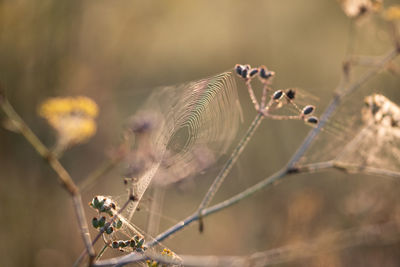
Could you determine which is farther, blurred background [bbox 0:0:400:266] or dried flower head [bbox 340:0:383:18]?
blurred background [bbox 0:0:400:266]

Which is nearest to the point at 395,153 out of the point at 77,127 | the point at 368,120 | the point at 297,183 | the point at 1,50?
the point at 368,120

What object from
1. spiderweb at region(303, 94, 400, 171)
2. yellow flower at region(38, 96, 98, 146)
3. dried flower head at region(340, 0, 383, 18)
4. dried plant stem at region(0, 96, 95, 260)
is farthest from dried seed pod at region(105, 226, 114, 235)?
dried flower head at region(340, 0, 383, 18)

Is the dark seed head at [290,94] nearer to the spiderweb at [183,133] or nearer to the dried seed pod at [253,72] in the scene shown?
the dried seed pod at [253,72]

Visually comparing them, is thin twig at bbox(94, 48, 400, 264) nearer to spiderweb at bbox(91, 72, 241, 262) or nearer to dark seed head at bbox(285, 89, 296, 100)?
dark seed head at bbox(285, 89, 296, 100)

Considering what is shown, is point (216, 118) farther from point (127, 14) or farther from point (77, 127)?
point (127, 14)

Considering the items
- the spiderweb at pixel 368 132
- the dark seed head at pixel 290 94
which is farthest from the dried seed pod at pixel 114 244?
the dark seed head at pixel 290 94

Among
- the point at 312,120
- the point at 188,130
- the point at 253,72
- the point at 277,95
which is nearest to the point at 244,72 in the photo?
the point at 253,72

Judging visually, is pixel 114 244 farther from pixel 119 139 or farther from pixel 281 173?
pixel 119 139
